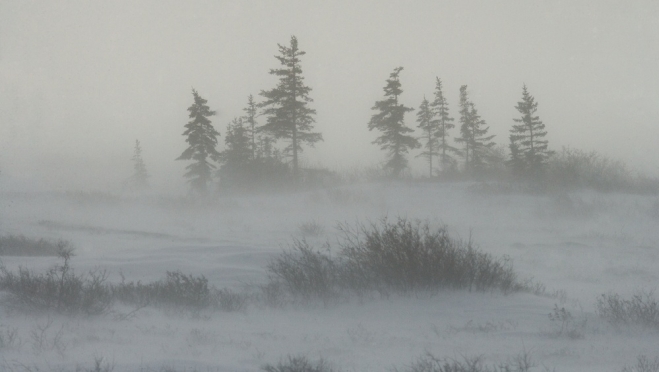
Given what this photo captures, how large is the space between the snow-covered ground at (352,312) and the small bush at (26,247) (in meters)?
0.72

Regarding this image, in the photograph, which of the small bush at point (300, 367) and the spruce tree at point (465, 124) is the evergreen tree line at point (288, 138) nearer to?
the spruce tree at point (465, 124)

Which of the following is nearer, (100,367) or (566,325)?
(100,367)

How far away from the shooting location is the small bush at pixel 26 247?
1191cm

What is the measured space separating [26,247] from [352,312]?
9.77 meters

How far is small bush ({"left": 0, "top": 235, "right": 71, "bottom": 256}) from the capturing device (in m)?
11.9

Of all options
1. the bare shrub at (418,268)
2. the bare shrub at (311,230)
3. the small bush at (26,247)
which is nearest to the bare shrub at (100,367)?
the bare shrub at (418,268)

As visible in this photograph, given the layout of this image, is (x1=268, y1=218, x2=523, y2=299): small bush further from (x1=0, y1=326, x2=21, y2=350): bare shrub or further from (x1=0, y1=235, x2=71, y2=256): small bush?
(x1=0, y1=235, x2=71, y2=256): small bush

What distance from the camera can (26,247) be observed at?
12.4 meters

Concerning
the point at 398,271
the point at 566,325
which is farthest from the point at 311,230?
the point at 566,325

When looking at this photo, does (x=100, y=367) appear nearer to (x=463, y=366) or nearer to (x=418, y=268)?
(x=463, y=366)

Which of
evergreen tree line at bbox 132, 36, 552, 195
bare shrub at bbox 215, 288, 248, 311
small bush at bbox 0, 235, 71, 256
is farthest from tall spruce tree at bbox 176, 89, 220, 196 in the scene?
bare shrub at bbox 215, 288, 248, 311

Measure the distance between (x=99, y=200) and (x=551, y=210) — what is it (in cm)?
2079

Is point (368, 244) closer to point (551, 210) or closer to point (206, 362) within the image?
point (206, 362)

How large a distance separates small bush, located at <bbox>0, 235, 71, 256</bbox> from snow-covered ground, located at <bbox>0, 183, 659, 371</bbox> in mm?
724
